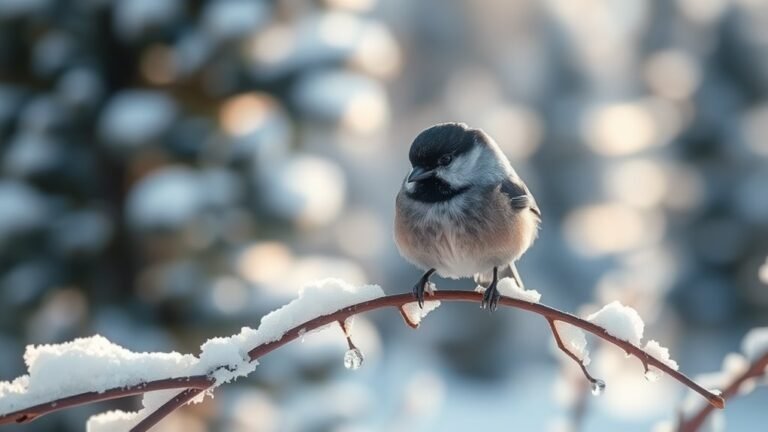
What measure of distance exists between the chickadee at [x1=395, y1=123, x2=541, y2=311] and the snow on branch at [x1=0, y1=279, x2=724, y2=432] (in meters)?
0.74

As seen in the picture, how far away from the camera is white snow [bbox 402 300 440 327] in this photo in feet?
3.65

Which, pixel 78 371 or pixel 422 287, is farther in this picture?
pixel 422 287

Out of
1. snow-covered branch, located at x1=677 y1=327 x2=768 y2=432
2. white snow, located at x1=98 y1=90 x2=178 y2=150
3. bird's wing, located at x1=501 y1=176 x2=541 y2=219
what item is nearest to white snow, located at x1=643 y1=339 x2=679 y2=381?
snow-covered branch, located at x1=677 y1=327 x2=768 y2=432

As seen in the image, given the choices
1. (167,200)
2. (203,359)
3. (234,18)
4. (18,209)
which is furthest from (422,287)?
(18,209)

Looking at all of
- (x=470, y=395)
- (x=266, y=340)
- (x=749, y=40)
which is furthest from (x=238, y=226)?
(x=749, y=40)

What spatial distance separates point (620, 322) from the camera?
0.94 m

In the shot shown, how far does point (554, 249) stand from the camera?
10977 mm

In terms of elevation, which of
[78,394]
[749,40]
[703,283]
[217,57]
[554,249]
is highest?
[749,40]

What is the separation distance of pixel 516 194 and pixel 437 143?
0.24m

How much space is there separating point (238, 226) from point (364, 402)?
1440mm

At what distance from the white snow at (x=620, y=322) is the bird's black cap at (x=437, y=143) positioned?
823 mm

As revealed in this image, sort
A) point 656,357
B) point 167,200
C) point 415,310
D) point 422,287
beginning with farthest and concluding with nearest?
point 167,200
point 422,287
point 415,310
point 656,357

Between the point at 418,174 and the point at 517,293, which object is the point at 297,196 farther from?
the point at 517,293

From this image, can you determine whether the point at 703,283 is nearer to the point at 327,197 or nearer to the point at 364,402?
the point at 364,402
